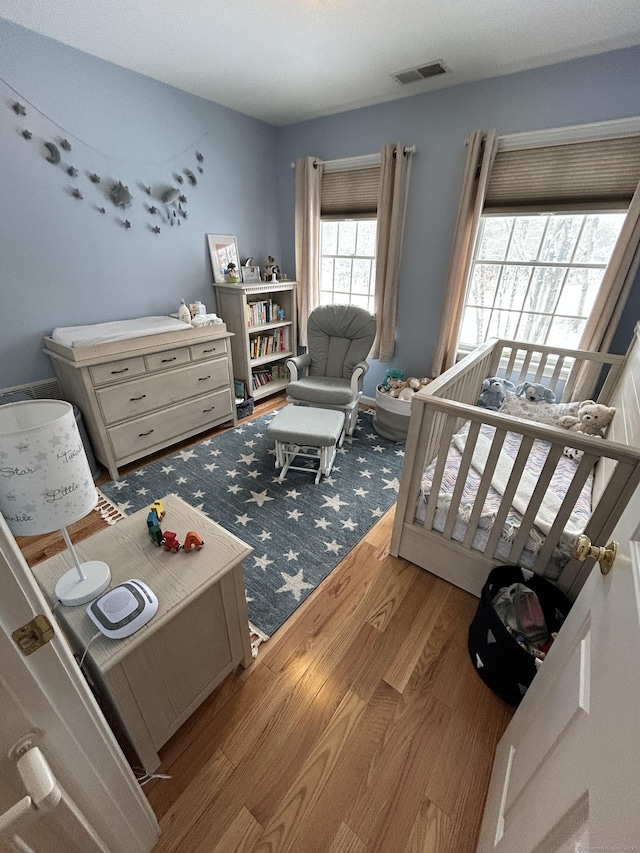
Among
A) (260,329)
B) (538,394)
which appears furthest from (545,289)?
(260,329)

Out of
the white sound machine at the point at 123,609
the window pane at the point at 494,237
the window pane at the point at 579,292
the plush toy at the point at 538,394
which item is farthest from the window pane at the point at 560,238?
the white sound machine at the point at 123,609

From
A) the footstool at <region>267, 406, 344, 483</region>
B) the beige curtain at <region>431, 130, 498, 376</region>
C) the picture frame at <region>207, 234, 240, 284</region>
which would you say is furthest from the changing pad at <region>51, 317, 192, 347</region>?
the beige curtain at <region>431, 130, 498, 376</region>

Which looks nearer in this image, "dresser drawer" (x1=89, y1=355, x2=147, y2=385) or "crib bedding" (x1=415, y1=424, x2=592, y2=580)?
"crib bedding" (x1=415, y1=424, x2=592, y2=580)

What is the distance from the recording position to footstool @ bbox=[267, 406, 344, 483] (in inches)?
88.6

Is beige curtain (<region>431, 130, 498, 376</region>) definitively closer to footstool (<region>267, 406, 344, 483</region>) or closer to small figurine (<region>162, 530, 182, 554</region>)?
footstool (<region>267, 406, 344, 483</region>)

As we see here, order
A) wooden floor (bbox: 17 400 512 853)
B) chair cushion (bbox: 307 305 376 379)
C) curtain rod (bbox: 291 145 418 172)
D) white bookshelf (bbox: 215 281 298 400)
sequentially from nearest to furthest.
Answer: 1. wooden floor (bbox: 17 400 512 853)
2. curtain rod (bbox: 291 145 418 172)
3. chair cushion (bbox: 307 305 376 379)
4. white bookshelf (bbox: 215 281 298 400)

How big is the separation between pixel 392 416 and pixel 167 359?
1772 millimetres

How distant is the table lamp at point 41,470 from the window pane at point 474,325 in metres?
2.89

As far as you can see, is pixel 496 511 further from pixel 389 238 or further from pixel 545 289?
pixel 389 238

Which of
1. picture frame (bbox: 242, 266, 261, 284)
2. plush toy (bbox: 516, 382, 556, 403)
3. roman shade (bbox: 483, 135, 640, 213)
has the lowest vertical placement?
plush toy (bbox: 516, 382, 556, 403)

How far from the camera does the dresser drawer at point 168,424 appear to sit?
2420 mm

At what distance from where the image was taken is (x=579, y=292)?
8.20 feet

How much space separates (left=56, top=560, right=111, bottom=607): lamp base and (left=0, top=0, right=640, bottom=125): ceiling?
256 cm

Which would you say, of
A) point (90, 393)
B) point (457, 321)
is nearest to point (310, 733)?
point (90, 393)
